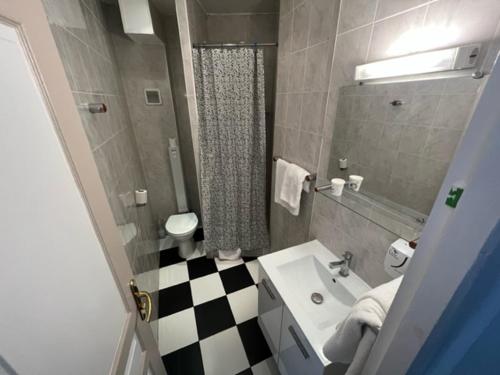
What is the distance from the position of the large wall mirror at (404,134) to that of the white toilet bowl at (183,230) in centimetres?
157

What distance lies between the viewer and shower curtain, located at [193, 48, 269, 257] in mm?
1452

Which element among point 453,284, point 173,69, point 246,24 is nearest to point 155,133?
point 173,69

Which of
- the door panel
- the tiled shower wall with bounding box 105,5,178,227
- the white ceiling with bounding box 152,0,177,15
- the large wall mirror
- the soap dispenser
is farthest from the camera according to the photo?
the tiled shower wall with bounding box 105,5,178,227

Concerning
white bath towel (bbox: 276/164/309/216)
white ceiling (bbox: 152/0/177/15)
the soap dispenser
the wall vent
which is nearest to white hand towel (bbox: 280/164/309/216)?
white bath towel (bbox: 276/164/309/216)

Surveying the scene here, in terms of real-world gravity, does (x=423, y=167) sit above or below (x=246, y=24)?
below

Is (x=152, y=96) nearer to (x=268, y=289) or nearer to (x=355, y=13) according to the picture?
(x=355, y=13)

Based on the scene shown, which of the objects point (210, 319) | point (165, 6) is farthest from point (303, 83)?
point (210, 319)

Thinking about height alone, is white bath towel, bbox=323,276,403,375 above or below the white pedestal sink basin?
above

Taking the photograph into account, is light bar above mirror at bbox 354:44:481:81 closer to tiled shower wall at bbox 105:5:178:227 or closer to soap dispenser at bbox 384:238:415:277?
soap dispenser at bbox 384:238:415:277

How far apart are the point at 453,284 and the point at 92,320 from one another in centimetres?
72

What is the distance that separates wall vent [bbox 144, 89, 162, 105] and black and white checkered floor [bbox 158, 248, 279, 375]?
1661 millimetres

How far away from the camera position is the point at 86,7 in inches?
42.1

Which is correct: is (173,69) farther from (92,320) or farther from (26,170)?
(92,320)

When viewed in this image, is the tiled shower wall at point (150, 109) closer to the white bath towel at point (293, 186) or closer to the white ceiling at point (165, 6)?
the white ceiling at point (165, 6)
